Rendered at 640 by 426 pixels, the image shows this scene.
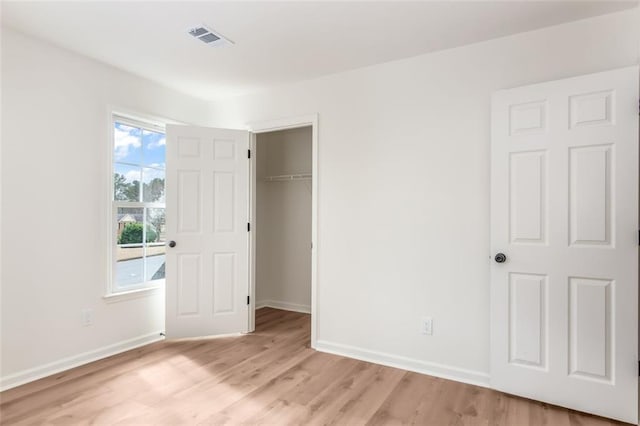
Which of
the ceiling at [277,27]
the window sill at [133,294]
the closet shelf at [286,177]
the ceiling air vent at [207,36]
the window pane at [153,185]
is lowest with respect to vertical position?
the window sill at [133,294]

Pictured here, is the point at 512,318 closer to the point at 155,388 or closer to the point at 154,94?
the point at 155,388

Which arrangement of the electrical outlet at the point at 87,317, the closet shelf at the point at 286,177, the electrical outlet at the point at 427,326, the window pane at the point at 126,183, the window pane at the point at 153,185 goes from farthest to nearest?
the closet shelf at the point at 286,177 < the window pane at the point at 153,185 < the window pane at the point at 126,183 < the electrical outlet at the point at 87,317 < the electrical outlet at the point at 427,326

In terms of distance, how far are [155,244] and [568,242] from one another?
3.59 meters

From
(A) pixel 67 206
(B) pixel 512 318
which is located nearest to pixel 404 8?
(B) pixel 512 318

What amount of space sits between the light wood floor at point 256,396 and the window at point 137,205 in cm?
80

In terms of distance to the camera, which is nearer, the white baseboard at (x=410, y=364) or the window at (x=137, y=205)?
the white baseboard at (x=410, y=364)

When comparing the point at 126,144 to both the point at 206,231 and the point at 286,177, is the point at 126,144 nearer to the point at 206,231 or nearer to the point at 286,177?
the point at 206,231

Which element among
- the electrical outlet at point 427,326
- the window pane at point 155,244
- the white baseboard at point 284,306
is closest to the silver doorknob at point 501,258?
the electrical outlet at point 427,326

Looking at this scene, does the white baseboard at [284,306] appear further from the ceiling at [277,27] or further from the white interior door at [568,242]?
the ceiling at [277,27]

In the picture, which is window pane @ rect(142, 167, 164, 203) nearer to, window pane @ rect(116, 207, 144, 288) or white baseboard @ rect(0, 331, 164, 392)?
window pane @ rect(116, 207, 144, 288)

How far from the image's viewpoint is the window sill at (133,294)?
124 inches

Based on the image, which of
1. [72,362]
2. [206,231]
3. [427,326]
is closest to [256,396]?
[427,326]

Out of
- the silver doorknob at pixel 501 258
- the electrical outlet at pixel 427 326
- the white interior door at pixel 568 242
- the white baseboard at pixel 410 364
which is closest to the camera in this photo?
the white interior door at pixel 568 242

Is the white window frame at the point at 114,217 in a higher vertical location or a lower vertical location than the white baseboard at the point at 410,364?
higher
